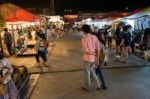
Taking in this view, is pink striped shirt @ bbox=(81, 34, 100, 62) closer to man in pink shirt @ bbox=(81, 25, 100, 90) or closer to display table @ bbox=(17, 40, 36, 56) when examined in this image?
man in pink shirt @ bbox=(81, 25, 100, 90)

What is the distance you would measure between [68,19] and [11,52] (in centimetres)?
9128

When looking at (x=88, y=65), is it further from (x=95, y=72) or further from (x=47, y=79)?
(x=47, y=79)

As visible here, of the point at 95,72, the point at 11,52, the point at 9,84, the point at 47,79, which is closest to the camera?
the point at 9,84

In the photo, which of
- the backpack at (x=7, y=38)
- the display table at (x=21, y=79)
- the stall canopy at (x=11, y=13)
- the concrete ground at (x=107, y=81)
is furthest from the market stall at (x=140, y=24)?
the display table at (x=21, y=79)

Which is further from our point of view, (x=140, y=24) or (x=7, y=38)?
(x=140, y=24)

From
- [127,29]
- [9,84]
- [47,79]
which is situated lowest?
[47,79]

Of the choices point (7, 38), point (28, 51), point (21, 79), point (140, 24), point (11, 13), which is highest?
point (11, 13)

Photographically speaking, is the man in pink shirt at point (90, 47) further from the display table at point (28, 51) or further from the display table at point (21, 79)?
the display table at point (28, 51)

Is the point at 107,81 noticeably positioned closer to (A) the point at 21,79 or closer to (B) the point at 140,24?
(A) the point at 21,79

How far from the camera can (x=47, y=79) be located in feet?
38.8

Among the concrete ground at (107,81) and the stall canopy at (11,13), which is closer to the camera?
the concrete ground at (107,81)

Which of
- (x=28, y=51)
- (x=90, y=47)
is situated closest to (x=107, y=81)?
(x=90, y=47)

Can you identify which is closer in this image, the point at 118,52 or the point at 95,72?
the point at 95,72

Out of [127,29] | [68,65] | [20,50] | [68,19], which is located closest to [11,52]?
[20,50]
